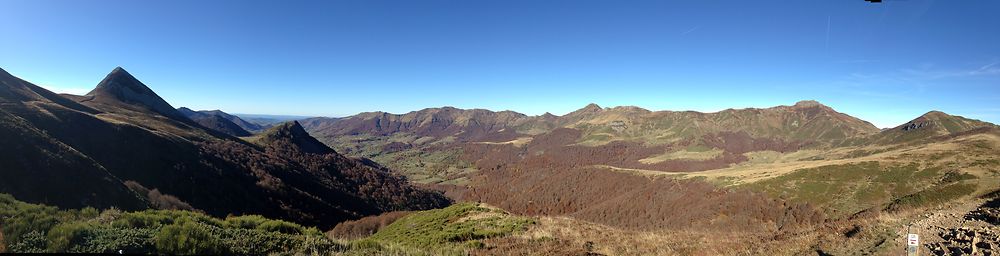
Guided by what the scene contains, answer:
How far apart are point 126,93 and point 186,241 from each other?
212 m

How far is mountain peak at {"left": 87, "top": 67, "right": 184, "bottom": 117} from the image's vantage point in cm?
14312

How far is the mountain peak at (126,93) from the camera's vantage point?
14312 centimetres

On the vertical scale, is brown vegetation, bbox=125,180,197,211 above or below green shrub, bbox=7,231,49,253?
below

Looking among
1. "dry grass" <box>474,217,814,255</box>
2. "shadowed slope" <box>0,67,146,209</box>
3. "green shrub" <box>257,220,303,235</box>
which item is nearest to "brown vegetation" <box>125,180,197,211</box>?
"shadowed slope" <box>0,67,146,209</box>

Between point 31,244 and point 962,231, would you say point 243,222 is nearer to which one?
point 31,244

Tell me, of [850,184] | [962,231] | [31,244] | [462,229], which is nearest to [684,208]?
[850,184]

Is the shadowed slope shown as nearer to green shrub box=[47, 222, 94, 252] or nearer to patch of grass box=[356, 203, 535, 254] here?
patch of grass box=[356, 203, 535, 254]

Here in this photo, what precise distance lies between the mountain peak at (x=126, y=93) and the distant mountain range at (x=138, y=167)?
83cm

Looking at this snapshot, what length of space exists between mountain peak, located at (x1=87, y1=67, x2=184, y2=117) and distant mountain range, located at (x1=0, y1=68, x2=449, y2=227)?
0.83m

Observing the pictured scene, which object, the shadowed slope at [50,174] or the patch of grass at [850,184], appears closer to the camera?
the shadowed slope at [50,174]

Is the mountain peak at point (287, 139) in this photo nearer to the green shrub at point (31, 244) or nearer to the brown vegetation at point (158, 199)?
the brown vegetation at point (158, 199)

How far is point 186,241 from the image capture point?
9953mm

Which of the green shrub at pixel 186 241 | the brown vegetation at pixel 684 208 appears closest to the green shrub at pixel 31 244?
the green shrub at pixel 186 241

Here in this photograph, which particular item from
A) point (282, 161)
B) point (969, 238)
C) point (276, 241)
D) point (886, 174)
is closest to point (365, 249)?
point (276, 241)
